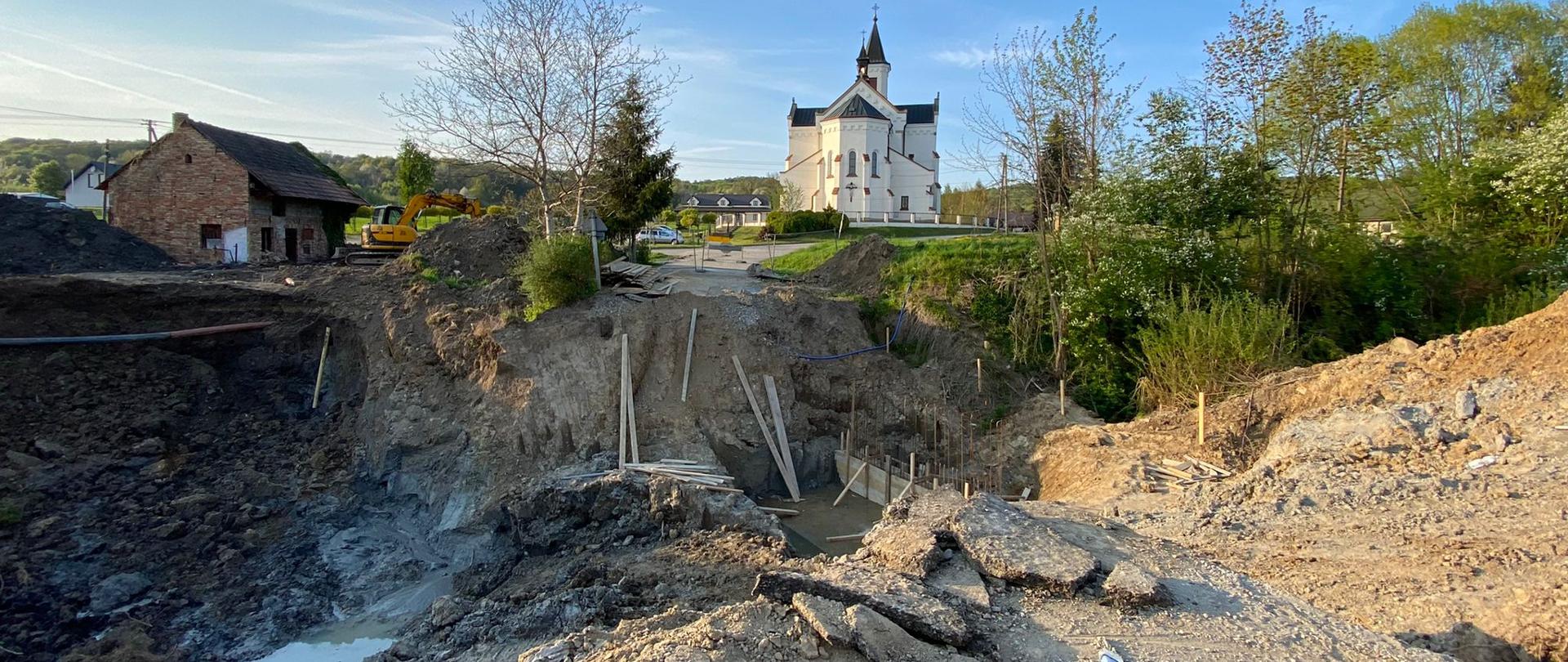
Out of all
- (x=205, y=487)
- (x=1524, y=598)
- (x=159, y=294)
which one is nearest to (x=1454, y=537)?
(x=1524, y=598)

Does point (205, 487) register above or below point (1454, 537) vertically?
below

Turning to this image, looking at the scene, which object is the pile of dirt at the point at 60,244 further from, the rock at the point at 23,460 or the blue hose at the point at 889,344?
the blue hose at the point at 889,344

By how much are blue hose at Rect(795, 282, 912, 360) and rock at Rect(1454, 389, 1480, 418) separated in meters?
8.25

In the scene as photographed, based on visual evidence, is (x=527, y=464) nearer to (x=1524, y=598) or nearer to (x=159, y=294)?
(x=159, y=294)

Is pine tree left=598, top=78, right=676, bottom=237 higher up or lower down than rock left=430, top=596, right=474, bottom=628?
higher up

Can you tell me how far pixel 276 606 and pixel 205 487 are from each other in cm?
311

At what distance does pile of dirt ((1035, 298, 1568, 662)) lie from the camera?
20.1 ft

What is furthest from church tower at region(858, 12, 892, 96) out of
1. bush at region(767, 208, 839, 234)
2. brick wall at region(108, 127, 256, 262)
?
brick wall at region(108, 127, 256, 262)

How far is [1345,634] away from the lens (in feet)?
18.9

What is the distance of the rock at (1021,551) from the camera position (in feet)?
20.1

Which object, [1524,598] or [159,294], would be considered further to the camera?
[159,294]

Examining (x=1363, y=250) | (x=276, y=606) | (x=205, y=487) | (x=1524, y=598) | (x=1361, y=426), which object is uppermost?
(x=1363, y=250)

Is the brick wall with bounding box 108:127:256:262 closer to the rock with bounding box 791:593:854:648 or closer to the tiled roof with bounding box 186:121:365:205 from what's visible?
the tiled roof with bounding box 186:121:365:205

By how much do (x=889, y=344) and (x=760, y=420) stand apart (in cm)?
358
